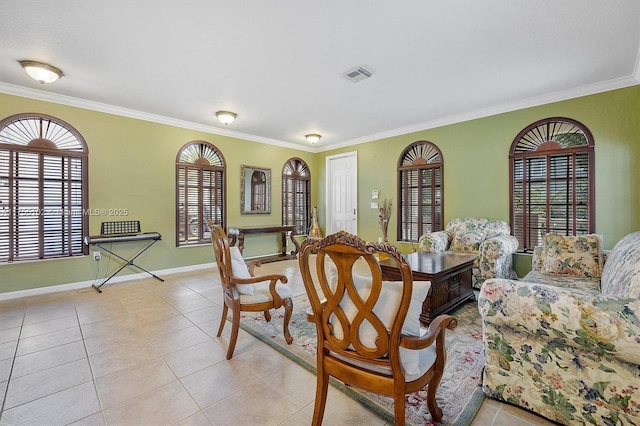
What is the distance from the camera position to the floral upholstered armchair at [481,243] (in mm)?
3564

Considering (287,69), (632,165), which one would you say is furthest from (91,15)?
(632,165)

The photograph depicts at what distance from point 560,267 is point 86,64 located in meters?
5.42

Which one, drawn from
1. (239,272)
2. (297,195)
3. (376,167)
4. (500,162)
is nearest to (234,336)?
(239,272)

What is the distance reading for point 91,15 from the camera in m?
2.30

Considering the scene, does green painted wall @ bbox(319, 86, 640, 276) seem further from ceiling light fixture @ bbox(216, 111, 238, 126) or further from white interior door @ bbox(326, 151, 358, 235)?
ceiling light fixture @ bbox(216, 111, 238, 126)

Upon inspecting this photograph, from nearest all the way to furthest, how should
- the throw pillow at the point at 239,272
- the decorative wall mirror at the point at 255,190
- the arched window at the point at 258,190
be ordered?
the throw pillow at the point at 239,272 < the decorative wall mirror at the point at 255,190 < the arched window at the point at 258,190

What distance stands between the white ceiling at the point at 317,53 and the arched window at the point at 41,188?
0.50 m

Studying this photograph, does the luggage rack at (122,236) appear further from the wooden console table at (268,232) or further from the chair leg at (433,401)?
the chair leg at (433,401)

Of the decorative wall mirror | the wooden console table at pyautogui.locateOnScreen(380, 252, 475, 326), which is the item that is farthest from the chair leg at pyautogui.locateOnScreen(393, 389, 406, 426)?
the decorative wall mirror

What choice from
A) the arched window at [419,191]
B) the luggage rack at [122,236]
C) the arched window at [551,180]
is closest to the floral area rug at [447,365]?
the arched window at [551,180]

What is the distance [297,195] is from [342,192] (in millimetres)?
1076

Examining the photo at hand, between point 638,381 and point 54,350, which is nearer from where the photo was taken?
point 638,381

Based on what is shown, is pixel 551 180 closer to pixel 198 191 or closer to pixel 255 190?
pixel 255 190

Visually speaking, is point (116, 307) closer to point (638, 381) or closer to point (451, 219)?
point (638, 381)
